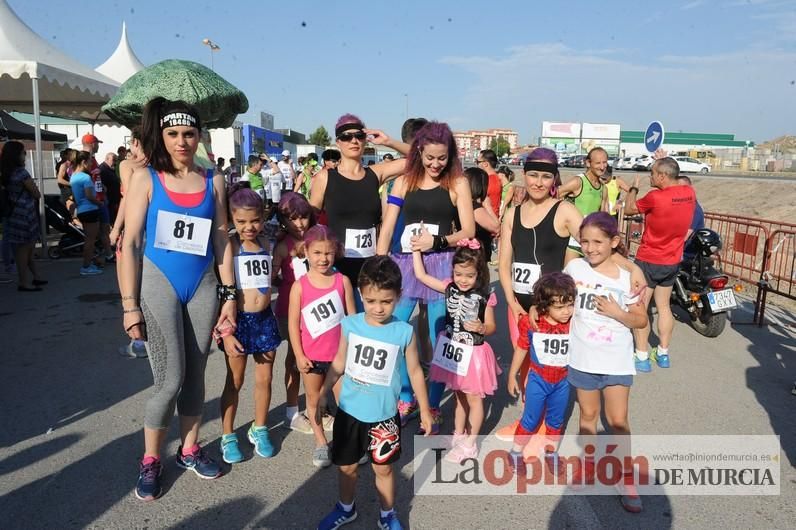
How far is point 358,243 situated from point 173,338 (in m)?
1.30

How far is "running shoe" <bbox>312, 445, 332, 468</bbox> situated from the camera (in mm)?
3230

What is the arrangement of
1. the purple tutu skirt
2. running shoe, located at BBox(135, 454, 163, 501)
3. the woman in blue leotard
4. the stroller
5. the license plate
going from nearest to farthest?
the woman in blue leotard → running shoe, located at BBox(135, 454, 163, 501) → the purple tutu skirt → the license plate → the stroller

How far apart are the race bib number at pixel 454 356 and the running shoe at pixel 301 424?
3.36 ft

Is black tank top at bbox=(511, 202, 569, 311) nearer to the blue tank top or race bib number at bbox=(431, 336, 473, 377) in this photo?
race bib number at bbox=(431, 336, 473, 377)

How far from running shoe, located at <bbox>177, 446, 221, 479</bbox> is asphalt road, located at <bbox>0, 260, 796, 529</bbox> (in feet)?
0.15

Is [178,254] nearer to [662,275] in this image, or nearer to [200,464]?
[200,464]

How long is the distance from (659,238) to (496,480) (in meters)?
3.40

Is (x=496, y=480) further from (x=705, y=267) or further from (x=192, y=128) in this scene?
(x=705, y=267)

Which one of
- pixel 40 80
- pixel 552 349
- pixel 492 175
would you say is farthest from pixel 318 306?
pixel 40 80

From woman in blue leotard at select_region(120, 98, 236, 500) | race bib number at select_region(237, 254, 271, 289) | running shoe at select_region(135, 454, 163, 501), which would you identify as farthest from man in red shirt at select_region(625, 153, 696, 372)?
→ running shoe at select_region(135, 454, 163, 501)

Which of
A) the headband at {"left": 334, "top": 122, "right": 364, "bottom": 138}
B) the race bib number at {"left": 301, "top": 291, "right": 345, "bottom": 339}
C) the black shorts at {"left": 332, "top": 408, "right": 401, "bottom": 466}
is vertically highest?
the headband at {"left": 334, "top": 122, "right": 364, "bottom": 138}

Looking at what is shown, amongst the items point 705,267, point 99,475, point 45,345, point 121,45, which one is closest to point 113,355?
point 45,345

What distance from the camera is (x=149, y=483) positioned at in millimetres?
2859

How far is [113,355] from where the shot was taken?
513 centimetres
